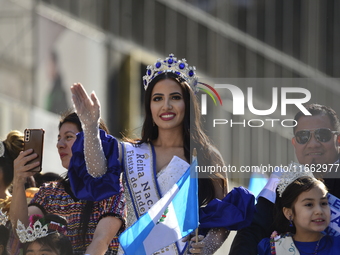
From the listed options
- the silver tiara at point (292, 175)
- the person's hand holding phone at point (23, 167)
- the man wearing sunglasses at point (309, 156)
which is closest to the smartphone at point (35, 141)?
the person's hand holding phone at point (23, 167)

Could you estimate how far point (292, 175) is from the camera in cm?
512

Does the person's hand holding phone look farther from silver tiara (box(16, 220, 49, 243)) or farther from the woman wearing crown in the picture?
the woman wearing crown

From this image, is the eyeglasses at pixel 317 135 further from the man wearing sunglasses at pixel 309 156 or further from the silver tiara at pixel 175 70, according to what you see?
the silver tiara at pixel 175 70

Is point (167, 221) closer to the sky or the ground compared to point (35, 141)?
closer to the ground

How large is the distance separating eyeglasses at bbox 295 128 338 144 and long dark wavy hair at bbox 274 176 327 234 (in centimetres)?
29

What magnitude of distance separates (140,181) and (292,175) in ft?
2.67

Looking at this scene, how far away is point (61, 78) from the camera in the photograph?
8539mm

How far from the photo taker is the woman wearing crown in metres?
5.02

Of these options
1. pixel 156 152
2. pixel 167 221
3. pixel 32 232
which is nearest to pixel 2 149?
pixel 32 232

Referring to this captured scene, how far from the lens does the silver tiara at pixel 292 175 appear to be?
201 inches

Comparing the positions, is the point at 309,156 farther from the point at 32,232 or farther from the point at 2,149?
the point at 2,149

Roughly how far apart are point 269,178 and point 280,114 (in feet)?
1.25

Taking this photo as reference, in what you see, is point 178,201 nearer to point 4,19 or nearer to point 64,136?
point 64,136

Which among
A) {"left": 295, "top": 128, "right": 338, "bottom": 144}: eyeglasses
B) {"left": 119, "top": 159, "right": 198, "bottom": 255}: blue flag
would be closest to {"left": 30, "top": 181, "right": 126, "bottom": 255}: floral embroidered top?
{"left": 119, "top": 159, "right": 198, "bottom": 255}: blue flag
